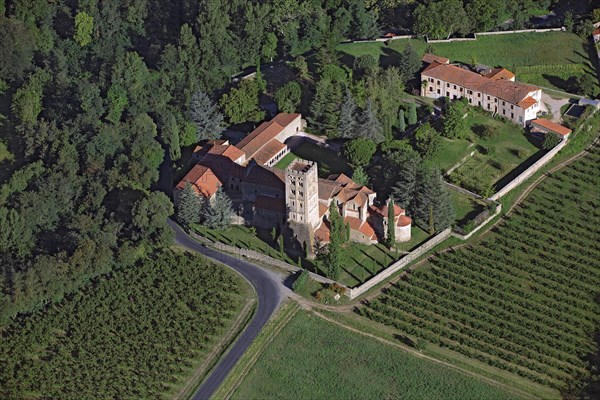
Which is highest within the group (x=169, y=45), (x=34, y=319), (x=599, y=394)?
(x=169, y=45)

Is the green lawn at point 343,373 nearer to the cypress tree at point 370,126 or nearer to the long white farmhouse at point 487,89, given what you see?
the cypress tree at point 370,126

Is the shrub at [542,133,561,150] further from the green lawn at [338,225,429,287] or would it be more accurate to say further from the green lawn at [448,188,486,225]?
the green lawn at [338,225,429,287]

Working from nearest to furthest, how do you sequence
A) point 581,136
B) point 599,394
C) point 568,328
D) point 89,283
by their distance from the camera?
point 599,394 < point 568,328 < point 89,283 < point 581,136

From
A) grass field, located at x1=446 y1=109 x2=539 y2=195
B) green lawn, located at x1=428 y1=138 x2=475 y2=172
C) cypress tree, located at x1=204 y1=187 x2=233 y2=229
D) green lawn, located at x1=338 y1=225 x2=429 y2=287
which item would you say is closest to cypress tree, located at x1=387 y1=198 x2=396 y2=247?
green lawn, located at x1=338 y1=225 x2=429 y2=287

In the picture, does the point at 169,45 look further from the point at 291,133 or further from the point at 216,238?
the point at 216,238

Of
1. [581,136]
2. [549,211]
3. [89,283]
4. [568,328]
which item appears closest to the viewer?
[568,328]

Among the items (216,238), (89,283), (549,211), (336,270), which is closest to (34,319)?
(89,283)

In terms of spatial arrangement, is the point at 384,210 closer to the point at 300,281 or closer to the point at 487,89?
the point at 300,281
